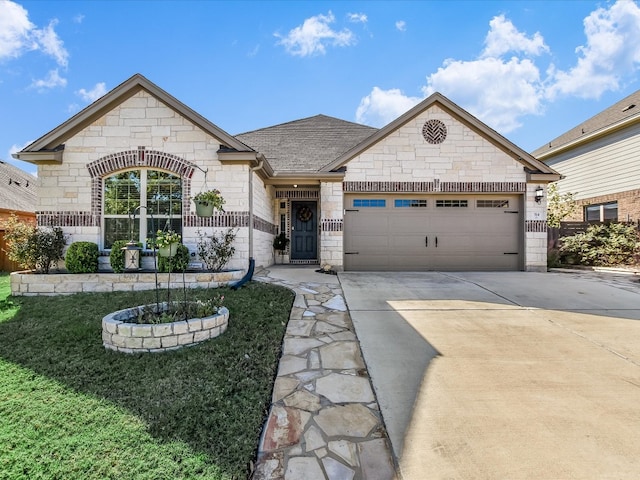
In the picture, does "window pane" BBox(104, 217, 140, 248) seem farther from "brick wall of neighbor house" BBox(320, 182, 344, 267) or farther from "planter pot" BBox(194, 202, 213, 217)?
"brick wall of neighbor house" BBox(320, 182, 344, 267)

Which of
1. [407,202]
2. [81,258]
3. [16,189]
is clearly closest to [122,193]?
[81,258]

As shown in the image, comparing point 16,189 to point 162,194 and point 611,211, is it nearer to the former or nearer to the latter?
point 162,194

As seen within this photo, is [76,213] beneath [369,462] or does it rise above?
above

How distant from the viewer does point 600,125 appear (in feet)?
40.3

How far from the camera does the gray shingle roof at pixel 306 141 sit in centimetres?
1003

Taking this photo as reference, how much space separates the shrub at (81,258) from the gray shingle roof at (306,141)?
5.14 metres

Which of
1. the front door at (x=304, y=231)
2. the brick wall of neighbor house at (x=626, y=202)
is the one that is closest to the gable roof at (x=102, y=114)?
the front door at (x=304, y=231)

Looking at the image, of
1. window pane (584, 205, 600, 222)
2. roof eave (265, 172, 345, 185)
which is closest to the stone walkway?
roof eave (265, 172, 345, 185)

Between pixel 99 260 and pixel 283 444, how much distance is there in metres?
7.17

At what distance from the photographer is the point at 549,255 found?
32.2 feet

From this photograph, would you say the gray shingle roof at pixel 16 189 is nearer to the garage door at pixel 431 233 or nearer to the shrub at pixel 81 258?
the shrub at pixel 81 258

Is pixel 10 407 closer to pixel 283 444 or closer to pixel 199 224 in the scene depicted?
pixel 283 444

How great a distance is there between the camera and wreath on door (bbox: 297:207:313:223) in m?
10.9

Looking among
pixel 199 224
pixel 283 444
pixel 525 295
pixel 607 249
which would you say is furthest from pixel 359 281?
pixel 607 249
